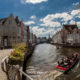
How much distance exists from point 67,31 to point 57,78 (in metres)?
58.6

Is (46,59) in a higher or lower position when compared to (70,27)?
lower

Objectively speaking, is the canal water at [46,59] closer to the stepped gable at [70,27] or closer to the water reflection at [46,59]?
the water reflection at [46,59]

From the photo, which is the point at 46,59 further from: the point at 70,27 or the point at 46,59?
the point at 70,27

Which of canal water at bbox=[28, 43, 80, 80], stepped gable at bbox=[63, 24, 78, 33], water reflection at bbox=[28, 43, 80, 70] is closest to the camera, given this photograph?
canal water at bbox=[28, 43, 80, 80]

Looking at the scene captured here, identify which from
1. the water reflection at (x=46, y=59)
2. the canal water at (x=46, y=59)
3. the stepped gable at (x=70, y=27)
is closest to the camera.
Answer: the canal water at (x=46, y=59)

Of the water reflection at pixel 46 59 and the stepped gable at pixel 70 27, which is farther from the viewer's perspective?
the stepped gable at pixel 70 27

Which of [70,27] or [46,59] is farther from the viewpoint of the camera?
[70,27]

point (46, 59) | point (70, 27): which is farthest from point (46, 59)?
point (70, 27)

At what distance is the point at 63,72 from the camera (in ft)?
38.4

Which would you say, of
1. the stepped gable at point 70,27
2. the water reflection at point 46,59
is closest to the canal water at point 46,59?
the water reflection at point 46,59

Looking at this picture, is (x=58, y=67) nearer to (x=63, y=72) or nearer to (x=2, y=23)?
(x=63, y=72)

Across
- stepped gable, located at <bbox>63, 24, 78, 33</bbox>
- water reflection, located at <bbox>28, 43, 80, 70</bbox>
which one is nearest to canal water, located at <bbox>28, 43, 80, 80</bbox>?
water reflection, located at <bbox>28, 43, 80, 70</bbox>

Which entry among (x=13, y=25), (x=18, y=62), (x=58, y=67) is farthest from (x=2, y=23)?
(x=58, y=67)

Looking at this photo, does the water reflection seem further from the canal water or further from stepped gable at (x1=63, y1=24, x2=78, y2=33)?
stepped gable at (x1=63, y1=24, x2=78, y2=33)
